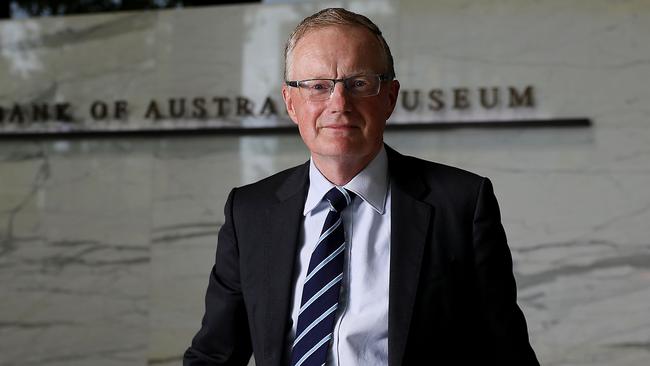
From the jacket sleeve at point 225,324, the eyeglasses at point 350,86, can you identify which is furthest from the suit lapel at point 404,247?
the jacket sleeve at point 225,324

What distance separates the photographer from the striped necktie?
1554 mm

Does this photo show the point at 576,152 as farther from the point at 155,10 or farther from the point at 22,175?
the point at 22,175

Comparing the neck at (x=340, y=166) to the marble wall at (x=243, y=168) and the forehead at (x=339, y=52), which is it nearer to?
the forehead at (x=339, y=52)

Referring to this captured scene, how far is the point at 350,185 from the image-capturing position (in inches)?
66.6

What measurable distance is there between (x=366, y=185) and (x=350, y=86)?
220mm

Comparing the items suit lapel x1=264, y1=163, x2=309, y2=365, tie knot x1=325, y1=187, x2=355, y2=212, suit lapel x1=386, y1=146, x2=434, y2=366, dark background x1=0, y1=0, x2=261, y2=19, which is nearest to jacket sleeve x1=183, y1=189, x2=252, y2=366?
suit lapel x1=264, y1=163, x2=309, y2=365

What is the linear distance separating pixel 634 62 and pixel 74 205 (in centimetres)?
335

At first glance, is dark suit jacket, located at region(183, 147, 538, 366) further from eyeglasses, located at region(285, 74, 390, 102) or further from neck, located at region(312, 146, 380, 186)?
eyeglasses, located at region(285, 74, 390, 102)

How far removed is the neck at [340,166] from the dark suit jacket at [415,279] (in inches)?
2.7

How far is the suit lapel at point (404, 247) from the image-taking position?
4.94ft

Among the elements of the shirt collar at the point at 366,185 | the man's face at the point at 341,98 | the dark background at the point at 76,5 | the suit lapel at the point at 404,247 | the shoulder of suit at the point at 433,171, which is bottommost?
the suit lapel at the point at 404,247

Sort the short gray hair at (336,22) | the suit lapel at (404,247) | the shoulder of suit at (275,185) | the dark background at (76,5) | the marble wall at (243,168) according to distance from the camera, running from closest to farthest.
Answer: the suit lapel at (404,247), the short gray hair at (336,22), the shoulder of suit at (275,185), the marble wall at (243,168), the dark background at (76,5)

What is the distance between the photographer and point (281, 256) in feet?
5.46

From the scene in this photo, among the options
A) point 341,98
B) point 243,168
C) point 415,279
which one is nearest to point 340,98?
point 341,98
